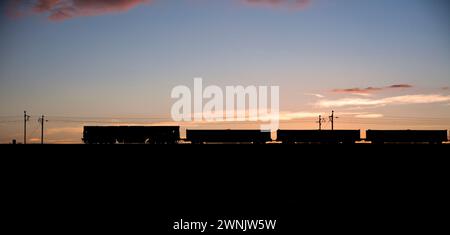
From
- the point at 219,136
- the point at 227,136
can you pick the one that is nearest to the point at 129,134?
the point at 219,136

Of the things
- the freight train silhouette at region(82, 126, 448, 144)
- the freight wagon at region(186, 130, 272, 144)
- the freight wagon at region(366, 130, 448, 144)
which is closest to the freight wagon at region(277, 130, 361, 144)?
the freight train silhouette at region(82, 126, 448, 144)

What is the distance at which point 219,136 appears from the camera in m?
59.5

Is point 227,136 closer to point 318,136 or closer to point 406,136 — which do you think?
point 318,136

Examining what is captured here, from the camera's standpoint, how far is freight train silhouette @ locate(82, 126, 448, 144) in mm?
58594

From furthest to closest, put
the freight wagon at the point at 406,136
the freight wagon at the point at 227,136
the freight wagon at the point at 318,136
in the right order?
the freight wagon at the point at 406,136, the freight wagon at the point at 318,136, the freight wagon at the point at 227,136

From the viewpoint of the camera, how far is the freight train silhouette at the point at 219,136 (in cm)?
5859

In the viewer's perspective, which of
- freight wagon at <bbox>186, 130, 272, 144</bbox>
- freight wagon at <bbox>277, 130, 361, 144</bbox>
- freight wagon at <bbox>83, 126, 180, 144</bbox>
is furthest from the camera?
freight wagon at <bbox>277, 130, 361, 144</bbox>

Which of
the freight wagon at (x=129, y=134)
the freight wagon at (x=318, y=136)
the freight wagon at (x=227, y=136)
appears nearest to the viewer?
the freight wagon at (x=129, y=134)

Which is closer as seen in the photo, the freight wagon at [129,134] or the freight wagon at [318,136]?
the freight wagon at [129,134]

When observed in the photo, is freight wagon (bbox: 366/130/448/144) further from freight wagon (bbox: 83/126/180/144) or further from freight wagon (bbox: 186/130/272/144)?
freight wagon (bbox: 83/126/180/144)

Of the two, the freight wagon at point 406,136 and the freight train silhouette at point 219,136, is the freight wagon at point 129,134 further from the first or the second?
the freight wagon at point 406,136

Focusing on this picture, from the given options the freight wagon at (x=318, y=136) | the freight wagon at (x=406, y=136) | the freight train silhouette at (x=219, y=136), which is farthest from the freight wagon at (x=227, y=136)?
the freight wagon at (x=406, y=136)
